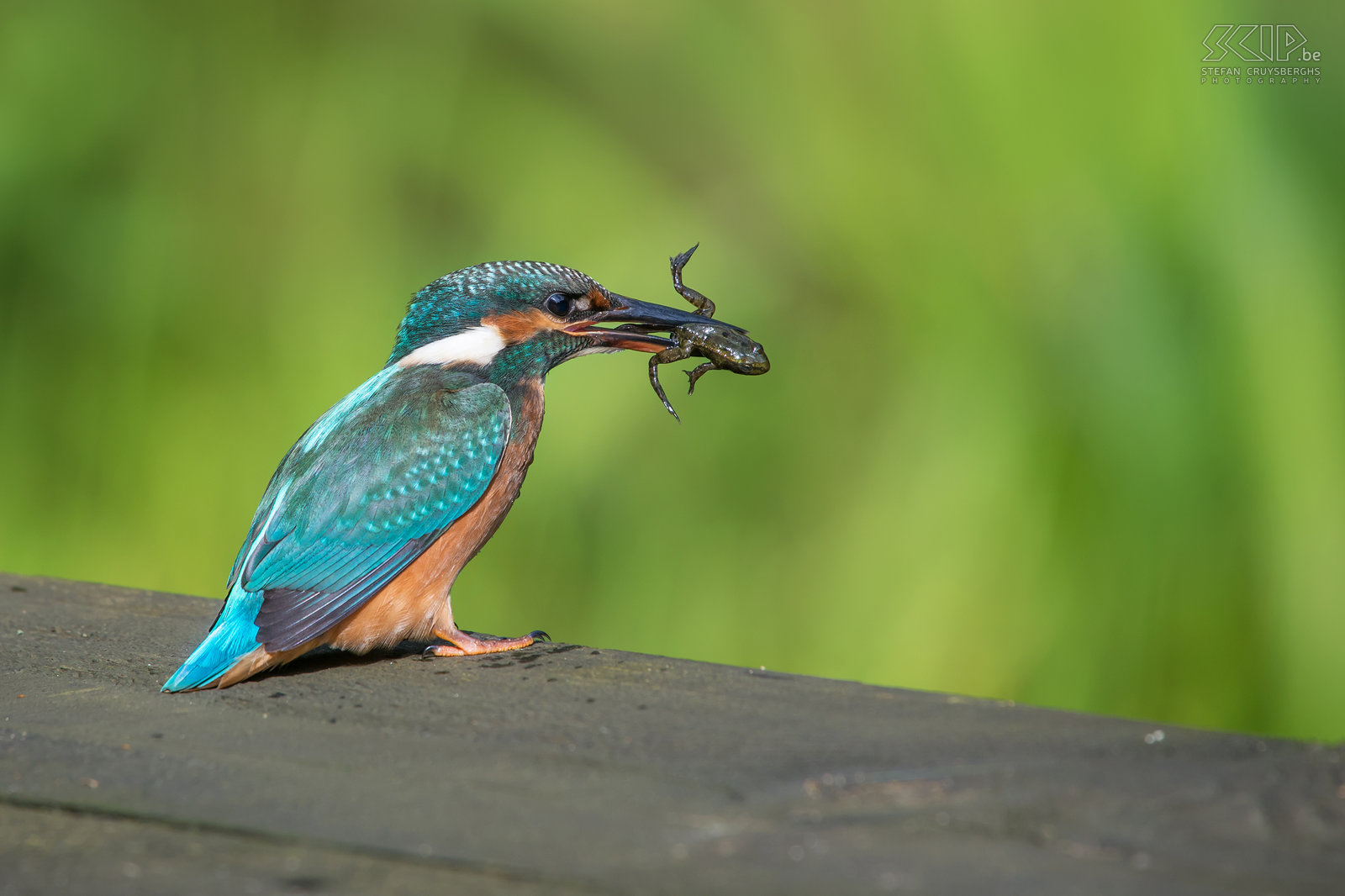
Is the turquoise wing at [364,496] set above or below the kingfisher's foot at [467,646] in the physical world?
above

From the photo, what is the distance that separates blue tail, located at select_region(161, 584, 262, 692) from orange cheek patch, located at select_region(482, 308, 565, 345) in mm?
783

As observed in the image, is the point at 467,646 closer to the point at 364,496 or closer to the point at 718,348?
Answer: the point at 364,496

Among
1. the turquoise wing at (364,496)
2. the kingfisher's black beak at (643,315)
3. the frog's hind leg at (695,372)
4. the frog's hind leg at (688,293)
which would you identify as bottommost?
the turquoise wing at (364,496)

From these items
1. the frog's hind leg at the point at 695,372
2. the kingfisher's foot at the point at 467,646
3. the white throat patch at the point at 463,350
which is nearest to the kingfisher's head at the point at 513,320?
the white throat patch at the point at 463,350

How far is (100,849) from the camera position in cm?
124

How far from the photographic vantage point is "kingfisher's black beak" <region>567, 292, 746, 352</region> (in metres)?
2.84

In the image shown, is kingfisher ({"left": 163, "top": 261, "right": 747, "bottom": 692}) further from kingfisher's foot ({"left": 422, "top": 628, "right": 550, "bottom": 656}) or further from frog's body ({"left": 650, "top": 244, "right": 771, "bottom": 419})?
frog's body ({"left": 650, "top": 244, "right": 771, "bottom": 419})

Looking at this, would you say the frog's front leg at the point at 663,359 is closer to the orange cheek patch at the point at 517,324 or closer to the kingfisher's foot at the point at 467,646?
the orange cheek patch at the point at 517,324

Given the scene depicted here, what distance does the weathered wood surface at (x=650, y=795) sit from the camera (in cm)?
116

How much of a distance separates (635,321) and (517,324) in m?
0.28

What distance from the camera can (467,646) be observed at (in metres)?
2.42

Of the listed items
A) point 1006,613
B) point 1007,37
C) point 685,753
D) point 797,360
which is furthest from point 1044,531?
point 685,753

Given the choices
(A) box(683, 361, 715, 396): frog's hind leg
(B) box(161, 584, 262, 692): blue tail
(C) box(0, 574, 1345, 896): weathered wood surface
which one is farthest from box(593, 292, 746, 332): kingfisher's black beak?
(C) box(0, 574, 1345, 896): weathered wood surface

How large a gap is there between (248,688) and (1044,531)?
1.78 meters
